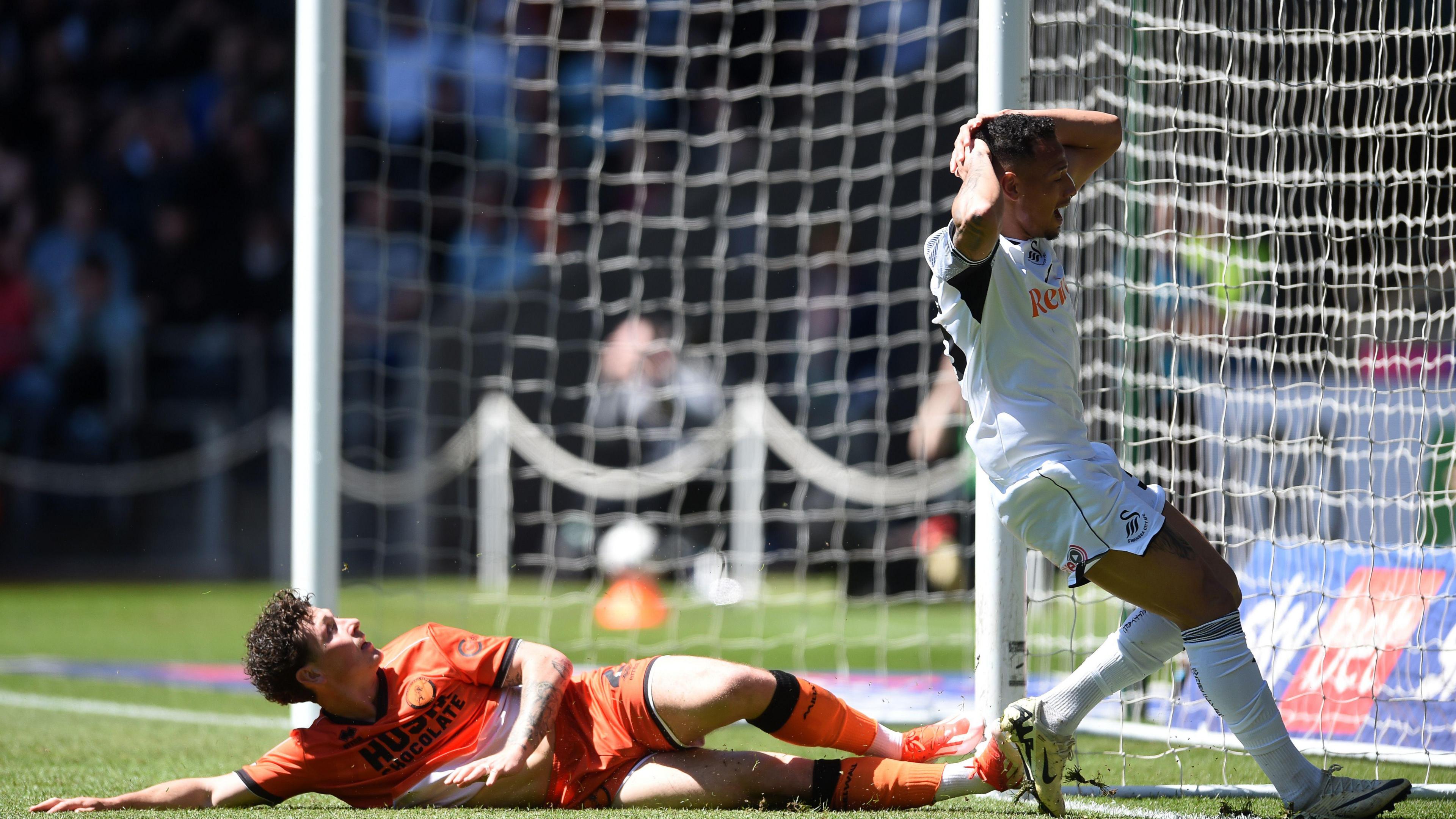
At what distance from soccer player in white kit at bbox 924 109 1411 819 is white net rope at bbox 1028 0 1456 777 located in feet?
2.84

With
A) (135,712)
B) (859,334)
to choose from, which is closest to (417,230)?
(859,334)

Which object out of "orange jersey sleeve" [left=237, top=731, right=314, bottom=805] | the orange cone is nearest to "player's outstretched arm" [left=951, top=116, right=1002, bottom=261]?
"orange jersey sleeve" [left=237, top=731, right=314, bottom=805]

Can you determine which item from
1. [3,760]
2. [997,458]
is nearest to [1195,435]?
[997,458]

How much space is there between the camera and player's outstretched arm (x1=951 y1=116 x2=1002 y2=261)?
Answer: 9.61 feet

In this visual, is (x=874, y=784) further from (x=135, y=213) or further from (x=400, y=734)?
(x=135, y=213)

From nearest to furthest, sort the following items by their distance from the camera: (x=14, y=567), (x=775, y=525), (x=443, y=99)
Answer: (x=775, y=525), (x=14, y=567), (x=443, y=99)

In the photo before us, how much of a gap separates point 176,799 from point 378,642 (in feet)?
15.0

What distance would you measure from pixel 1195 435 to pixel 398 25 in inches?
515

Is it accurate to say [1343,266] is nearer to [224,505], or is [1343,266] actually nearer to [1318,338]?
[1318,338]

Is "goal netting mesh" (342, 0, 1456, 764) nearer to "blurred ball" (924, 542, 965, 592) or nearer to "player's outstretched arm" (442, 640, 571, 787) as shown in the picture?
"blurred ball" (924, 542, 965, 592)

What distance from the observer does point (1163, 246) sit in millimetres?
4531

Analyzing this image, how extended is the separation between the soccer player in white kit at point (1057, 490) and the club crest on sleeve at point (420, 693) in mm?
1478

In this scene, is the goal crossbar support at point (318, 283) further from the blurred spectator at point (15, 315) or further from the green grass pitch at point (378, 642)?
the blurred spectator at point (15, 315)

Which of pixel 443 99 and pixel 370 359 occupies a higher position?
pixel 443 99
